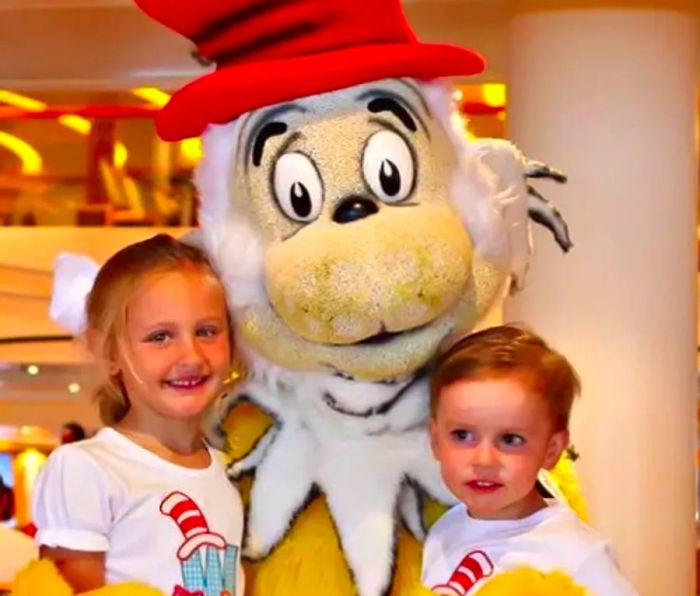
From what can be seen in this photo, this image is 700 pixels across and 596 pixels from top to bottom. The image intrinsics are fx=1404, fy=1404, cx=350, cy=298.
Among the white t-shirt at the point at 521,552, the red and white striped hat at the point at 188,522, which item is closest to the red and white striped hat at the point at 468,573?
the white t-shirt at the point at 521,552

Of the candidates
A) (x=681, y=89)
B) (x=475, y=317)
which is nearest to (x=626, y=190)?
(x=681, y=89)

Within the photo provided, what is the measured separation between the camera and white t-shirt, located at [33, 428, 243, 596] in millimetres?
1224

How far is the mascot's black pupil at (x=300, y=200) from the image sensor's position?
1306 mm

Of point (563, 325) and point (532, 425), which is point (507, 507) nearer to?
point (532, 425)

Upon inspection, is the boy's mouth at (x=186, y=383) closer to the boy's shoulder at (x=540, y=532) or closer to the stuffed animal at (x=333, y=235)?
the stuffed animal at (x=333, y=235)

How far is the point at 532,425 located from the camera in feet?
4.11

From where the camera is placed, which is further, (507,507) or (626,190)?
(626,190)

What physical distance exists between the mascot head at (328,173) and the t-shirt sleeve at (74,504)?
8.3 inches

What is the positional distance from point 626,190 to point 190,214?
6.28ft

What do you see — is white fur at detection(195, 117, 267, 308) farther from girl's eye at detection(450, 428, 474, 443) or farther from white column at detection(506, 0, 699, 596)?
white column at detection(506, 0, 699, 596)

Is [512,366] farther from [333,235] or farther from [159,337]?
[159,337]

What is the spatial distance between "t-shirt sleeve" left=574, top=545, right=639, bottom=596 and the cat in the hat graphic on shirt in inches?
12.6

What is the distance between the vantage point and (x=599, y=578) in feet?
4.06

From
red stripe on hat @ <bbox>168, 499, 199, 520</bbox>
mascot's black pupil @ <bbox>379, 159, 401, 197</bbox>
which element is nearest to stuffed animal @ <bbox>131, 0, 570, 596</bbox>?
mascot's black pupil @ <bbox>379, 159, 401, 197</bbox>
